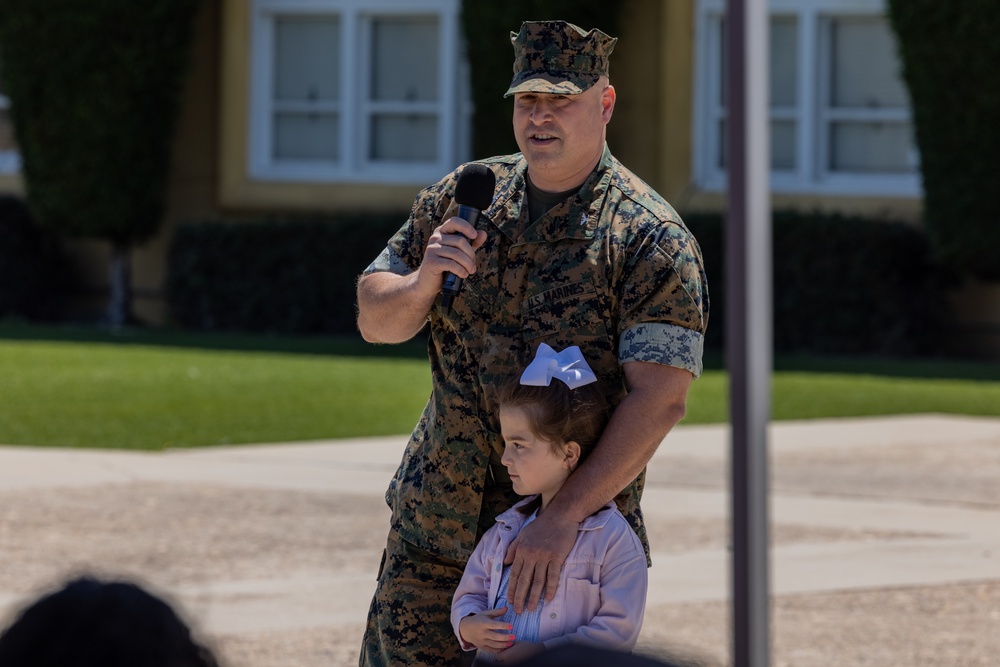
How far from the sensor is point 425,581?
381cm

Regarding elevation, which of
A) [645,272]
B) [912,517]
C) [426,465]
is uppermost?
[645,272]

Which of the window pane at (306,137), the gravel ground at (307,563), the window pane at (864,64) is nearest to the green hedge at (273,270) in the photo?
the window pane at (306,137)

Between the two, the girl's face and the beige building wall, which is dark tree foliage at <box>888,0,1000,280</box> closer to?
the beige building wall

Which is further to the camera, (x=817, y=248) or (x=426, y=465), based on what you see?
(x=817, y=248)

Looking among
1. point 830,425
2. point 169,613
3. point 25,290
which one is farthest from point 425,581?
point 25,290

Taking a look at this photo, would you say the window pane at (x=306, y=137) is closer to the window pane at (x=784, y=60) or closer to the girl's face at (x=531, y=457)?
the window pane at (x=784, y=60)

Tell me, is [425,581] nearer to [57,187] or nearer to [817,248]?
[817,248]

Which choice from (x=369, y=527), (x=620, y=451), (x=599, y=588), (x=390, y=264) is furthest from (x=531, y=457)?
(x=369, y=527)

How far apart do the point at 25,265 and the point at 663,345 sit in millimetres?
16590

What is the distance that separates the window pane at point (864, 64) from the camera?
17422 millimetres

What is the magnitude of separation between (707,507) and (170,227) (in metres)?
12.3

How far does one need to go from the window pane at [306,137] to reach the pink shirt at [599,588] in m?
16.5

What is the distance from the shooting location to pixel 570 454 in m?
3.50

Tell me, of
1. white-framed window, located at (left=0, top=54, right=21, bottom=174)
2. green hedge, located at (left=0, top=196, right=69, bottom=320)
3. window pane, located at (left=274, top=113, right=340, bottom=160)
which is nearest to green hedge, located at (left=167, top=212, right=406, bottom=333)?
window pane, located at (left=274, top=113, right=340, bottom=160)
